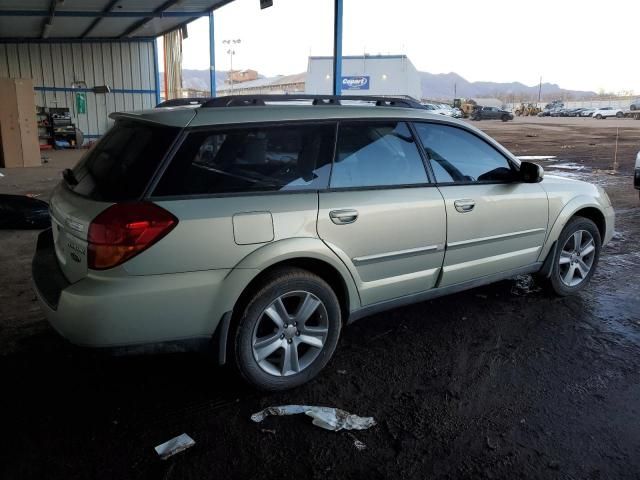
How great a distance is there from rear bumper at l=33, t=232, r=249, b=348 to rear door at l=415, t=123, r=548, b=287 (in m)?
1.75

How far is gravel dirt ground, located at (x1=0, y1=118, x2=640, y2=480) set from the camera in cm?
262

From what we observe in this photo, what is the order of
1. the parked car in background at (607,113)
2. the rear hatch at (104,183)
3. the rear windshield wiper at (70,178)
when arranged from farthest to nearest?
the parked car in background at (607,113) → the rear windshield wiper at (70,178) → the rear hatch at (104,183)

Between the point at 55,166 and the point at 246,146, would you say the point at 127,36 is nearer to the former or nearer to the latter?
the point at 55,166

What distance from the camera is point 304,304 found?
325 cm

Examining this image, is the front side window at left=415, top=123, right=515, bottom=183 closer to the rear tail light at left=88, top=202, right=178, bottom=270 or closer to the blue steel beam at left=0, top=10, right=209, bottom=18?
the rear tail light at left=88, top=202, right=178, bottom=270

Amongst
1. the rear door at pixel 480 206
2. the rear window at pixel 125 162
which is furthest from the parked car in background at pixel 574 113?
the rear window at pixel 125 162

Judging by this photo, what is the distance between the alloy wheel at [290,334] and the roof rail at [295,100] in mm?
1260

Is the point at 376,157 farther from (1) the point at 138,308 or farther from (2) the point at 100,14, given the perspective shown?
(2) the point at 100,14

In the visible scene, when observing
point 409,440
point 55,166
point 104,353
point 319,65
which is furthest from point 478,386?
point 319,65

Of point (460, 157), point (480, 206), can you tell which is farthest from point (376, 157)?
point (480, 206)

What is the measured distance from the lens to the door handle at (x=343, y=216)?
10.8 feet

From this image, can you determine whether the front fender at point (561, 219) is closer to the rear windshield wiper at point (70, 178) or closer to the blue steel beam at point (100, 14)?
the rear windshield wiper at point (70, 178)

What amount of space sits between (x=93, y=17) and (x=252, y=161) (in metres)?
17.0

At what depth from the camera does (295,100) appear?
379 centimetres
